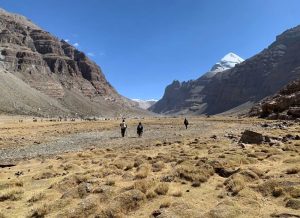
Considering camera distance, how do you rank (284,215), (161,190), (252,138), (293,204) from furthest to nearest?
(252,138), (161,190), (293,204), (284,215)

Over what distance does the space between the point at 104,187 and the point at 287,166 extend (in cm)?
926

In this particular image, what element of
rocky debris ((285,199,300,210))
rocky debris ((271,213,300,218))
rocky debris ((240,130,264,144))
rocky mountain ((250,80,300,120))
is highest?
rocky mountain ((250,80,300,120))

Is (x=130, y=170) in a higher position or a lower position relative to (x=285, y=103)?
lower

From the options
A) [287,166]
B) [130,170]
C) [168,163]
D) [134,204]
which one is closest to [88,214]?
[134,204]

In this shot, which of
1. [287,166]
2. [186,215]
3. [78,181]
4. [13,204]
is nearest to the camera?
[186,215]

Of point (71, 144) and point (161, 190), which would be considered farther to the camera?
point (71, 144)

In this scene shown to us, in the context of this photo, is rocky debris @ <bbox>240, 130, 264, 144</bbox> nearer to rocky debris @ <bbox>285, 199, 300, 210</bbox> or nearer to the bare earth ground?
the bare earth ground

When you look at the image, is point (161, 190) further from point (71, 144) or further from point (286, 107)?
point (286, 107)

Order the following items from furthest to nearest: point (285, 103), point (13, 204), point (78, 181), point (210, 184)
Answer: point (285, 103) < point (78, 181) < point (210, 184) < point (13, 204)

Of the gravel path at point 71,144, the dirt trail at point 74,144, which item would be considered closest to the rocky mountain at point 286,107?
the dirt trail at point 74,144

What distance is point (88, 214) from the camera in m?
11.3

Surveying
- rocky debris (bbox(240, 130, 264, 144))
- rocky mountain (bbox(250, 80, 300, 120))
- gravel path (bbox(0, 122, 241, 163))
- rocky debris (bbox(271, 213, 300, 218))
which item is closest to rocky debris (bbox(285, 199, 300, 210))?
rocky debris (bbox(271, 213, 300, 218))

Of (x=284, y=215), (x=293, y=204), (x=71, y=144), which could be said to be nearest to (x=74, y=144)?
(x=71, y=144)

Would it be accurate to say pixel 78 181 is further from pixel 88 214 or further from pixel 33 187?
pixel 88 214
